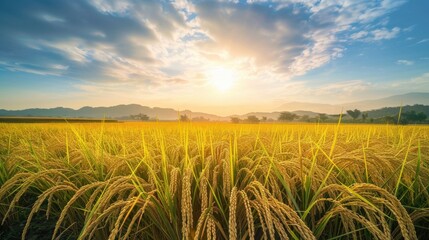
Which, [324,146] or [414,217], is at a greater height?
[324,146]

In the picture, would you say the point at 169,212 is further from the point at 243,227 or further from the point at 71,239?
the point at 71,239

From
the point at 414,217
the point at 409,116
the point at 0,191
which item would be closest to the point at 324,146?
the point at 414,217

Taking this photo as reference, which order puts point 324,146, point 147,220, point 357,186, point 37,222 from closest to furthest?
point 357,186, point 147,220, point 37,222, point 324,146

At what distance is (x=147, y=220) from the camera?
7.04ft

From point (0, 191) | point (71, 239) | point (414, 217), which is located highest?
point (0, 191)

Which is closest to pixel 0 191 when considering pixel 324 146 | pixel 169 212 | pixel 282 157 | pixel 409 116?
pixel 169 212

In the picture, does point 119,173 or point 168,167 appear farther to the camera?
point 119,173

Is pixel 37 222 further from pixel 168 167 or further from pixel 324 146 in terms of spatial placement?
pixel 324 146

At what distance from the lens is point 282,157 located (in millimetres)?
3162

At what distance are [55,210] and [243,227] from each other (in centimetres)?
239

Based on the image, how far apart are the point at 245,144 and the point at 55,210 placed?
A: 2753 mm

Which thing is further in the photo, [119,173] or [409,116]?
[409,116]

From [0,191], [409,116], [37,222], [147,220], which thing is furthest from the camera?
[409,116]

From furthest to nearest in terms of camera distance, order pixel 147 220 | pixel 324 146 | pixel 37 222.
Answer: pixel 324 146 → pixel 37 222 → pixel 147 220
